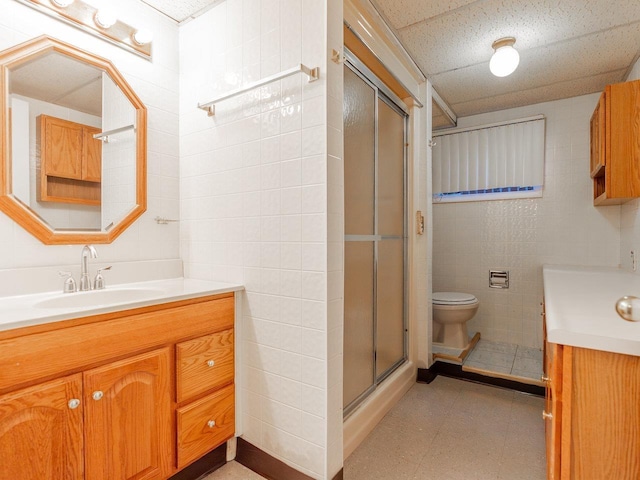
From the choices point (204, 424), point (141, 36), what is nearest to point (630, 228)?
point (204, 424)

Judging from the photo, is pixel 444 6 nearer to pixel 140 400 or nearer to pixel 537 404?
pixel 140 400

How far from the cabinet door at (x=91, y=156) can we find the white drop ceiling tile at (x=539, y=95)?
288 cm

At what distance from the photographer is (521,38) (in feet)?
6.84

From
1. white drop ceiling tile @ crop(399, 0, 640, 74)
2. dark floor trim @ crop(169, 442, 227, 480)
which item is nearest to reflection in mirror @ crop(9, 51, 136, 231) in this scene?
dark floor trim @ crop(169, 442, 227, 480)

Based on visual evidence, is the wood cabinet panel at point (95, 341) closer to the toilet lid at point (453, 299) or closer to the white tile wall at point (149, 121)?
the white tile wall at point (149, 121)

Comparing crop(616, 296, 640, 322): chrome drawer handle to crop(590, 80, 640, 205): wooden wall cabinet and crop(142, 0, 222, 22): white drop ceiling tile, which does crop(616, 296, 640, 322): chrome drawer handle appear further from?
crop(142, 0, 222, 22): white drop ceiling tile

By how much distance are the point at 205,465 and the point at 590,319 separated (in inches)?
62.8

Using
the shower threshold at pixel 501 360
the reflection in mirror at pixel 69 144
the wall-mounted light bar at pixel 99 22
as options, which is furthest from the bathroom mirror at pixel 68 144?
the shower threshold at pixel 501 360

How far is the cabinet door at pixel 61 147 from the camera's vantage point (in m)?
1.46

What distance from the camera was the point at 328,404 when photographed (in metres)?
1.34

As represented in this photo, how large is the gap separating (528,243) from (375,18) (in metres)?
2.38

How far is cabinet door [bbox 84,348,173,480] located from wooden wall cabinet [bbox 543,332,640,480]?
129 cm

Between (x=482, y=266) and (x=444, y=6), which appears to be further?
(x=482, y=266)

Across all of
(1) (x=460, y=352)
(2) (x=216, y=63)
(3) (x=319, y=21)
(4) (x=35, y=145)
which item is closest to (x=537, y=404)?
(1) (x=460, y=352)
